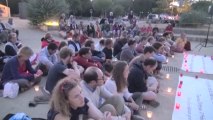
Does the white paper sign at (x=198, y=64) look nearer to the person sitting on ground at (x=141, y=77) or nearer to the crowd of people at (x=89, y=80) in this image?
the crowd of people at (x=89, y=80)

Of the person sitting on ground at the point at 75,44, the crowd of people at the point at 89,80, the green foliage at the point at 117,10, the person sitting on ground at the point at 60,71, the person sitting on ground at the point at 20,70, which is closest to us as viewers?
the crowd of people at the point at 89,80

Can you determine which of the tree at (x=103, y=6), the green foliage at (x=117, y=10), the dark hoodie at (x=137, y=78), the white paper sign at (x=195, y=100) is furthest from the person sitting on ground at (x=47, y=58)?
the green foliage at (x=117, y=10)

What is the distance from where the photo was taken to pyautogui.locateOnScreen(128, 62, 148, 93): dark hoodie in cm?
455

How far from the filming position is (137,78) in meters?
4.56

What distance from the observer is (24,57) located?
493cm

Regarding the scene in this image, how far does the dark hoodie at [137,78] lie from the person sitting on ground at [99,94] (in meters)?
1.07

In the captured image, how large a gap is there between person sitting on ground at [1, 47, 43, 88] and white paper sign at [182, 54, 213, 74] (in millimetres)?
5089

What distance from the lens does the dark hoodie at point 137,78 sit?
179 inches

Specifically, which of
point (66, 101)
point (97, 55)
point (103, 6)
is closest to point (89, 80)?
point (66, 101)

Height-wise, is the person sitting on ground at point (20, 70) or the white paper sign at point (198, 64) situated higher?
the person sitting on ground at point (20, 70)

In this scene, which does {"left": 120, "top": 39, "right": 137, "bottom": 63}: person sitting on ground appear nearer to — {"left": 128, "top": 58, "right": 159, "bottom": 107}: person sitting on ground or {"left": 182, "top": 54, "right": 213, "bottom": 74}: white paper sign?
{"left": 128, "top": 58, "right": 159, "bottom": 107}: person sitting on ground

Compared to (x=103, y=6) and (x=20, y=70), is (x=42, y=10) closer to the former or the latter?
(x=20, y=70)

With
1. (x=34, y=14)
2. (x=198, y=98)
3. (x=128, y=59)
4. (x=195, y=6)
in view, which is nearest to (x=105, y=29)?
(x=34, y=14)

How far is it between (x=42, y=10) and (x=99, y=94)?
46.8 ft
